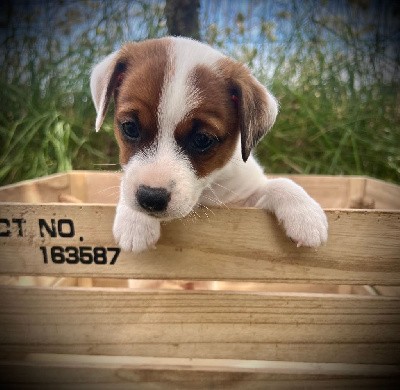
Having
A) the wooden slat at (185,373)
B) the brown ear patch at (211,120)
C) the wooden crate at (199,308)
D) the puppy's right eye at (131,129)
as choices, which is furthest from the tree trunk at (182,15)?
the wooden slat at (185,373)

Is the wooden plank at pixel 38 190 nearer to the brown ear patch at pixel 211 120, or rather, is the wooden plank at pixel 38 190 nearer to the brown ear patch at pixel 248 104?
the brown ear patch at pixel 211 120

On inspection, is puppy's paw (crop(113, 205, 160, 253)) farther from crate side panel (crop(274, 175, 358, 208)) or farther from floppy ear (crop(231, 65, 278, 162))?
crate side panel (crop(274, 175, 358, 208))

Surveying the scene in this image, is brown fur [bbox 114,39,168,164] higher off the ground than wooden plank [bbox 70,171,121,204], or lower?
higher

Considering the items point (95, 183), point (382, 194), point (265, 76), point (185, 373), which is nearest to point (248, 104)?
point (185, 373)

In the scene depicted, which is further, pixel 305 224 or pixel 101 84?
pixel 101 84

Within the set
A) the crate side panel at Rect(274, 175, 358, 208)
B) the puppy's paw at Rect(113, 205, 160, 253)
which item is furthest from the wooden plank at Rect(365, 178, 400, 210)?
the puppy's paw at Rect(113, 205, 160, 253)

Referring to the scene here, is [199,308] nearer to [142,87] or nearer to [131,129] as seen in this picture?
[131,129]
